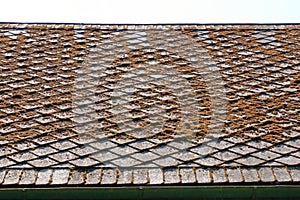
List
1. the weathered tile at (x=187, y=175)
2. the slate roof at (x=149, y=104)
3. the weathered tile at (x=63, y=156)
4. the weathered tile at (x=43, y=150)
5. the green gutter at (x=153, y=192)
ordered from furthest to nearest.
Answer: the weathered tile at (x=43, y=150)
the weathered tile at (x=63, y=156)
the slate roof at (x=149, y=104)
the weathered tile at (x=187, y=175)
the green gutter at (x=153, y=192)

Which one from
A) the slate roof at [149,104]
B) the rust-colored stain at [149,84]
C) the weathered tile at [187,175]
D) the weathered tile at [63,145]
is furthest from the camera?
the rust-colored stain at [149,84]

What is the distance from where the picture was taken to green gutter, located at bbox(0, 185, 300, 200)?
6152 mm

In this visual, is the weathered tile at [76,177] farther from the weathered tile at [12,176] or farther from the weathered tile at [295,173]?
the weathered tile at [295,173]

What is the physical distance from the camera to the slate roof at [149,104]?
6.45 metres

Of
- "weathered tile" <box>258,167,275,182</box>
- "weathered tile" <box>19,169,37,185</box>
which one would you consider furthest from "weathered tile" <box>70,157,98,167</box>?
"weathered tile" <box>258,167,275,182</box>

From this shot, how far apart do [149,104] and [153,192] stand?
191cm

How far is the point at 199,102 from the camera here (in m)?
7.95

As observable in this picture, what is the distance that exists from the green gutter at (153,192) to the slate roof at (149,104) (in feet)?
0.28

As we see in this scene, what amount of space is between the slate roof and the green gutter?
9cm

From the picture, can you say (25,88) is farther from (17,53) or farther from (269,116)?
(269,116)

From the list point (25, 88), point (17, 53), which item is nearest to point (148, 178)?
point (25, 88)

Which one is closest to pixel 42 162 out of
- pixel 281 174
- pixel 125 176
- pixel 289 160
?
pixel 125 176

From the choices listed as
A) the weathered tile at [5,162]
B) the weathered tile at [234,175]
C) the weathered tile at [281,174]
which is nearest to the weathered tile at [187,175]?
the weathered tile at [234,175]

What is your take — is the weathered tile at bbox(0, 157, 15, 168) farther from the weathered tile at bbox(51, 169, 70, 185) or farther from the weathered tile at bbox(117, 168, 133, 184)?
the weathered tile at bbox(117, 168, 133, 184)
